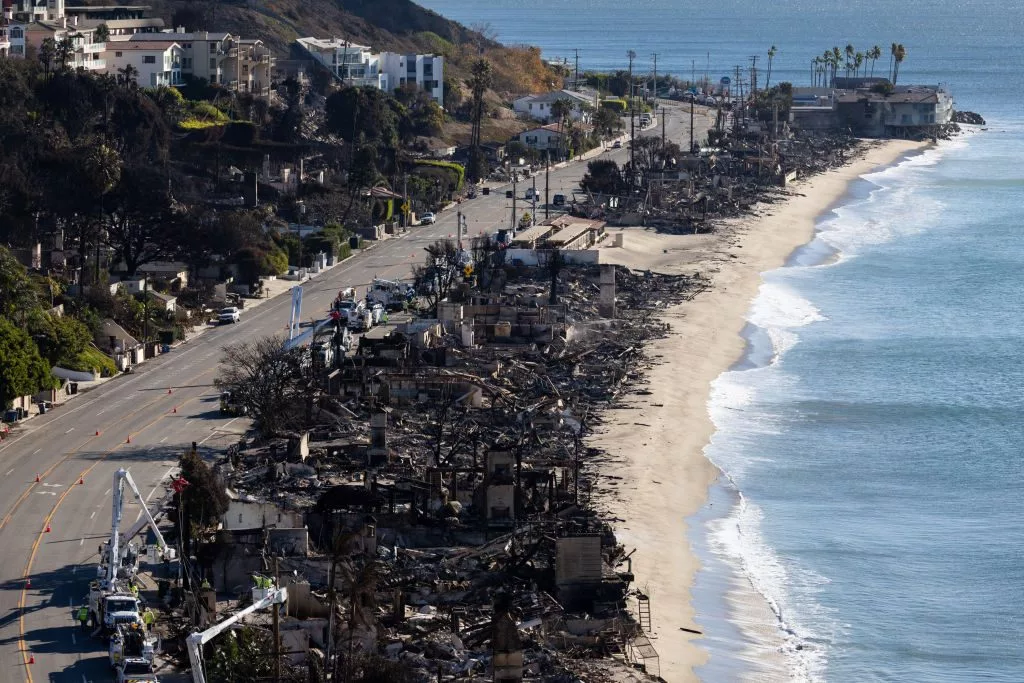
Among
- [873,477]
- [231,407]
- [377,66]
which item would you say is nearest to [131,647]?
[231,407]

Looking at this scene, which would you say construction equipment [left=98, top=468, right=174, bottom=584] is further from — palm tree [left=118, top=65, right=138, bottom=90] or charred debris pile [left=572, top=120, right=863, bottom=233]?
palm tree [left=118, top=65, right=138, bottom=90]

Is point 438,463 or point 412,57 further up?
point 412,57

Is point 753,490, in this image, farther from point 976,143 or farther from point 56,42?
point 976,143

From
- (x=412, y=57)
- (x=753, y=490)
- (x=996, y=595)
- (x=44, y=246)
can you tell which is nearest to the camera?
(x=996, y=595)

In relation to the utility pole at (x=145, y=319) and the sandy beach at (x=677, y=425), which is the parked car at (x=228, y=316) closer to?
the utility pole at (x=145, y=319)

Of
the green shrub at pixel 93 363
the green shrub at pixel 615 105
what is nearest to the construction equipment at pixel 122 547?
the green shrub at pixel 93 363

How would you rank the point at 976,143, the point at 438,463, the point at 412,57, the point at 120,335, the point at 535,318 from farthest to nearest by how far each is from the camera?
the point at 976,143
the point at 412,57
the point at 535,318
the point at 120,335
the point at 438,463

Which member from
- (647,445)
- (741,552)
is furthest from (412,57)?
(741,552)
